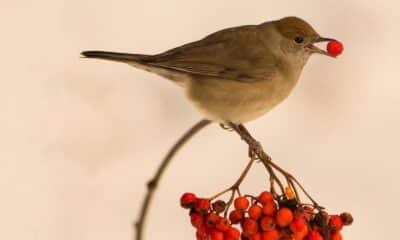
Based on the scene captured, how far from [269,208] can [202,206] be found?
157 mm

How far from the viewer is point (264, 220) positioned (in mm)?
1386

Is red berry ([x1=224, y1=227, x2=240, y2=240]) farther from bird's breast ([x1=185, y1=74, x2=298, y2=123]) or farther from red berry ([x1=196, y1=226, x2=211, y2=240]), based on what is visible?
bird's breast ([x1=185, y1=74, x2=298, y2=123])

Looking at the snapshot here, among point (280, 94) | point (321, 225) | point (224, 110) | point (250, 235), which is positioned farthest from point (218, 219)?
point (280, 94)

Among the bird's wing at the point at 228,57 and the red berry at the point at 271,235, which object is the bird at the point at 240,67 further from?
the red berry at the point at 271,235

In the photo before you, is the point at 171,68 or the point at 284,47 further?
the point at 284,47

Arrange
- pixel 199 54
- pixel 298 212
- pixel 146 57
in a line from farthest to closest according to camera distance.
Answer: pixel 199 54 < pixel 146 57 < pixel 298 212

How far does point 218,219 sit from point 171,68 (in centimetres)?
50

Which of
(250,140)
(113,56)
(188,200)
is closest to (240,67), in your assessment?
(250,140)

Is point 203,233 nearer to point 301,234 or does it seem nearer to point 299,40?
point 301,234

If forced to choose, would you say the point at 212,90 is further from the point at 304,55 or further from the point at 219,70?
the point at 304,55

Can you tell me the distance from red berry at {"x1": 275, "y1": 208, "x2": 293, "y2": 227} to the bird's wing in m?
0.56

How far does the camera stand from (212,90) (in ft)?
5.93

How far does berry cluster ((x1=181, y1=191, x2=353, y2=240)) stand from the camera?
4.51 ft

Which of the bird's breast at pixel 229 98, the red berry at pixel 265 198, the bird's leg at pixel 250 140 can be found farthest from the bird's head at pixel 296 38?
the red berry at pixel 265 198
